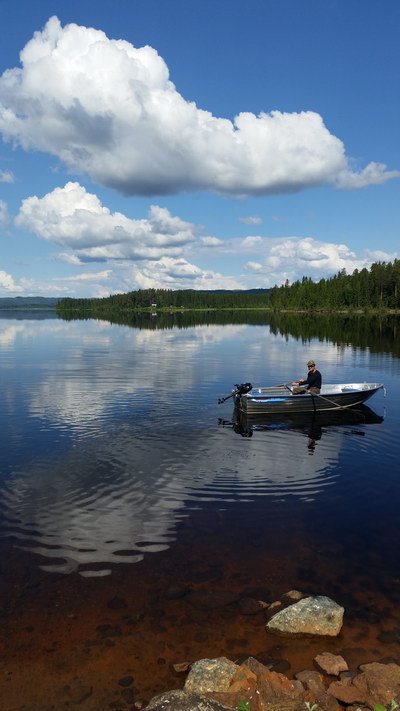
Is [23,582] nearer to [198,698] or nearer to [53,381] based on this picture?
[198,698]

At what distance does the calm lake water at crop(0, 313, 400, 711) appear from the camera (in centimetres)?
1026

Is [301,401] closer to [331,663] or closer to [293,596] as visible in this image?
[293,596]

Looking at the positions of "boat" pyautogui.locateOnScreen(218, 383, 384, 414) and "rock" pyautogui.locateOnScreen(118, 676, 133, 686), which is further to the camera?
"boat" pyautogui.locateOnScreen(218, 383, 384, 414)

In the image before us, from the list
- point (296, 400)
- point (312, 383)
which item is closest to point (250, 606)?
point (296, 400)

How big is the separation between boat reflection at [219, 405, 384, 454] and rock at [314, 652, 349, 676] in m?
17.1

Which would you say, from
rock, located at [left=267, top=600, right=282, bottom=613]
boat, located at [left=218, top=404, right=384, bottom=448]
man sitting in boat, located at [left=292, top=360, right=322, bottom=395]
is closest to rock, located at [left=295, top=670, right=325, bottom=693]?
rock, located at [left=267, top=600, right=282, bottom=613]

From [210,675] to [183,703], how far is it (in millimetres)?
890

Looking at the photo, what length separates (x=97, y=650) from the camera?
10.4 m

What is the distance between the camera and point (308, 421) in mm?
30984

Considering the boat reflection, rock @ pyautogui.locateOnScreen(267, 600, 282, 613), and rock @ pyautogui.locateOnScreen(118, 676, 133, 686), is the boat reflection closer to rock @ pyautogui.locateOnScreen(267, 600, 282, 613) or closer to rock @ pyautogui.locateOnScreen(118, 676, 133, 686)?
rock @ pyautogui.locateOnScreen(267, 600, 282, 613)

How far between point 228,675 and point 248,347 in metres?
66.7

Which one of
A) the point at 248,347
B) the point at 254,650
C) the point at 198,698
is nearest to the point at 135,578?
the point at 254,650

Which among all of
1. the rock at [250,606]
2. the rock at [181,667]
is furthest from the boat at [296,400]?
the rock at [181,667]

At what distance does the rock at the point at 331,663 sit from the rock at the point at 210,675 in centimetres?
180
